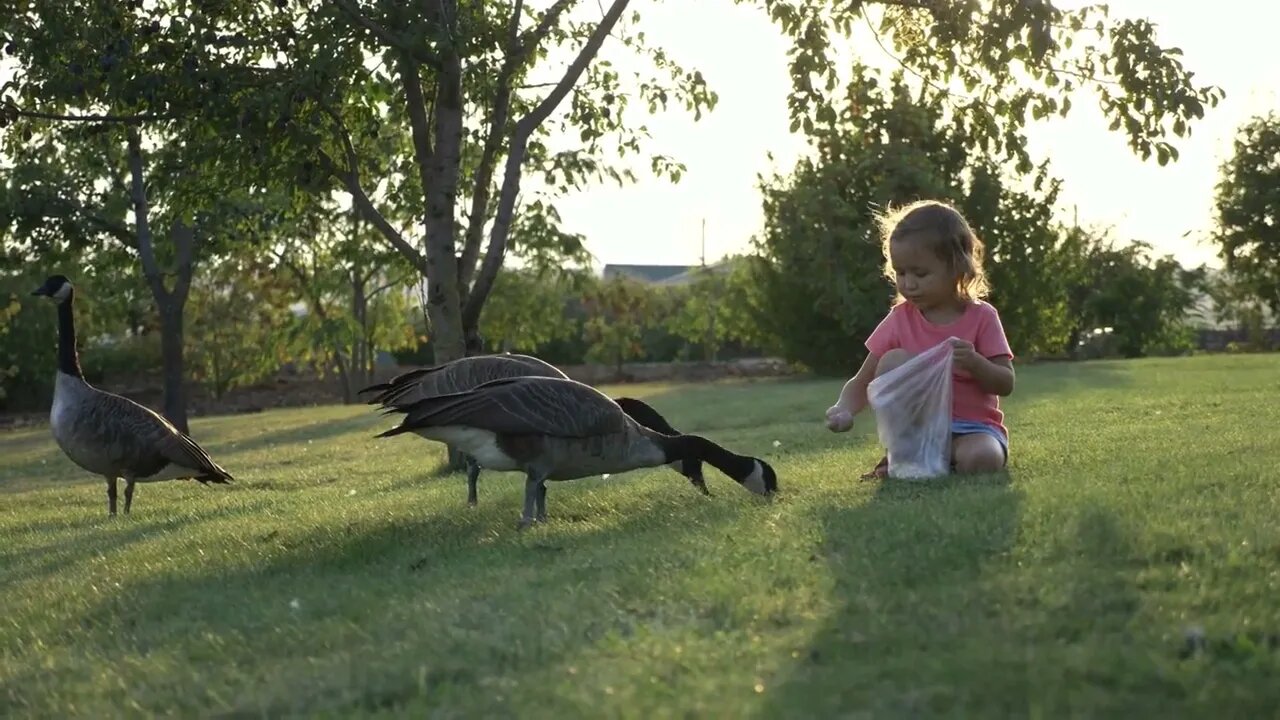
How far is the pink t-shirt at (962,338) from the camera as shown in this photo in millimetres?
8219

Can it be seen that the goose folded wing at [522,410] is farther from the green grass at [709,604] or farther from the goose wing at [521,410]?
the green grass at [709,604]

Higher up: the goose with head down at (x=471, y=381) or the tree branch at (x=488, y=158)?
the tree branch at (x=488, y=158)

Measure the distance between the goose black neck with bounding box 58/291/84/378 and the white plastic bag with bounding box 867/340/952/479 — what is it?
7231 millimetres

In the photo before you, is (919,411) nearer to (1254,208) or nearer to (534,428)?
(534,428)

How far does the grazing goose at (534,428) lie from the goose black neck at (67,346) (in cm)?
564

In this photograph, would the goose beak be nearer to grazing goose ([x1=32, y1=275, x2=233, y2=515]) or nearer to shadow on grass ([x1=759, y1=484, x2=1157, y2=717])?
shadow on grass ([x1=759, y1=484, x2=1157, y2=717])

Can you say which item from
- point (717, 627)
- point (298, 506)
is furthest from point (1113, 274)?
point (717, 627)

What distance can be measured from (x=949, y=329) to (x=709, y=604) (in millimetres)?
4172

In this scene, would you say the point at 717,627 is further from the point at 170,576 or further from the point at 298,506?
the point at 298,506

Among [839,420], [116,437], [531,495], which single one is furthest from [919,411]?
[116,437]

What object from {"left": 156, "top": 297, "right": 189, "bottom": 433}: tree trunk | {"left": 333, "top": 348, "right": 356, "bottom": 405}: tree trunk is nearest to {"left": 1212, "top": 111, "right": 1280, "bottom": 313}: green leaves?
{"left": 333, "top": 348, "right": 356, "bottom": 405}: tree trunk

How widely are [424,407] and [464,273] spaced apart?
7.46 metres

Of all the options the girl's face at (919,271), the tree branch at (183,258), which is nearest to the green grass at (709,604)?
the girl's face at (919,271)

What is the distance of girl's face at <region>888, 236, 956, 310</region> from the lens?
7879 millimetres
